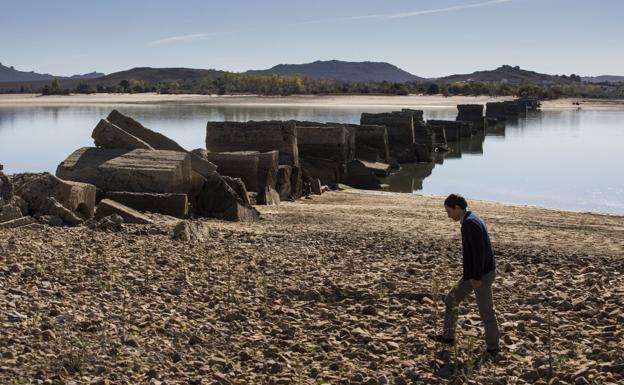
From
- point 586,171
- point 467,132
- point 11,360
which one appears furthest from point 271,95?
point 11,360

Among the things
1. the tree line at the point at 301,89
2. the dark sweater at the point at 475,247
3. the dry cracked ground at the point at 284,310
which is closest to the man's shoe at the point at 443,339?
the dry cracked ground at the point at 284,310

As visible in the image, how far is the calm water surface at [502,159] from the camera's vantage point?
85.7 ft

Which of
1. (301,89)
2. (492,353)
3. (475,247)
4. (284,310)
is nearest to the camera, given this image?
(475,247)

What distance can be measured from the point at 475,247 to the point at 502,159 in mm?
33338

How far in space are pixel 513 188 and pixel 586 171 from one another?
6.49 metres

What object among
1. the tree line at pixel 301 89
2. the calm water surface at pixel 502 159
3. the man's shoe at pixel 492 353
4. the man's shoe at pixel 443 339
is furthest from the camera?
the tree line at pixel 301 89

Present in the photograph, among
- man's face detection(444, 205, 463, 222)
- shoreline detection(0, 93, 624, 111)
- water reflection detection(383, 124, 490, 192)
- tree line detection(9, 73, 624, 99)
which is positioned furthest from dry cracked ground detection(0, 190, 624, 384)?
tree line detection(9, 73, 624, 99)

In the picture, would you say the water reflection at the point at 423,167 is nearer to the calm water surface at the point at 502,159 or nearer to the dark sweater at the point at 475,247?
the calm water surface at the point at 502,159

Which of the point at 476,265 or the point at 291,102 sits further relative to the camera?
the point at 291,102

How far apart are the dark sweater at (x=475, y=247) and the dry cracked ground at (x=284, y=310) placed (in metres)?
0.69

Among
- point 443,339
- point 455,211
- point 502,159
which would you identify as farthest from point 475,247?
point 502,159

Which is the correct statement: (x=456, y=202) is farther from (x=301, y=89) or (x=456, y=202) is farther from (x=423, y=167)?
(x=301, y=89)

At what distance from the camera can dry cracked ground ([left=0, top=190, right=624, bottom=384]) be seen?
584cm

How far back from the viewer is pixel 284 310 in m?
7.36
